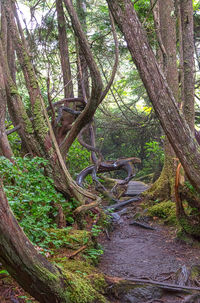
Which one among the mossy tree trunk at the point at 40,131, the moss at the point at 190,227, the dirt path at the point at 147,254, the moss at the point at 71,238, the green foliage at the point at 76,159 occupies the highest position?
the mossy tree trunk at the point at 40,131

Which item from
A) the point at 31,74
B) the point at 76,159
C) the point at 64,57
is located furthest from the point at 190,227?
the point at 64,57

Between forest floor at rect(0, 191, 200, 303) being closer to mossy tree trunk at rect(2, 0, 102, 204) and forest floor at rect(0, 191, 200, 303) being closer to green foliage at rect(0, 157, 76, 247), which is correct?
green foliage at rect(0, 157, 76, 247)

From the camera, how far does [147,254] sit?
18.3 feet

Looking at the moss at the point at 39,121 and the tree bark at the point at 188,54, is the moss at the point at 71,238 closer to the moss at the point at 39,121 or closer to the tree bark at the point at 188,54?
the moss at the point at 39,121

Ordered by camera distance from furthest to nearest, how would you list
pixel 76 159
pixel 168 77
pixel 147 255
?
pixel 76 159
pixel 168 77
pixel 147 255

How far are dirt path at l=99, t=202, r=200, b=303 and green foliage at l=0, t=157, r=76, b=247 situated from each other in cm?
125

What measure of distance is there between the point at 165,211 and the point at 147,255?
2.19 meters

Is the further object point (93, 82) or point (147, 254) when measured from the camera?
point (93, 82)

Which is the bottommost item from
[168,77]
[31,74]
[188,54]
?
[168,77]

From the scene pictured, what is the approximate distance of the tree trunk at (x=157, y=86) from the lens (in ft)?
15.4

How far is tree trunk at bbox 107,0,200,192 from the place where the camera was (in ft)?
15.4

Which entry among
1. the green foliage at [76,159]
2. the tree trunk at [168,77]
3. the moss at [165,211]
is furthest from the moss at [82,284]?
the green foliage at [76,159]

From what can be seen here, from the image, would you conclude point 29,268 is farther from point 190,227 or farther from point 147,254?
point 190,227

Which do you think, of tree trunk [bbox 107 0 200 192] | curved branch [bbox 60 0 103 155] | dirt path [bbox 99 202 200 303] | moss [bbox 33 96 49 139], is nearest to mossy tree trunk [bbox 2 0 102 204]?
moss [bbox 33 96 49 139]
